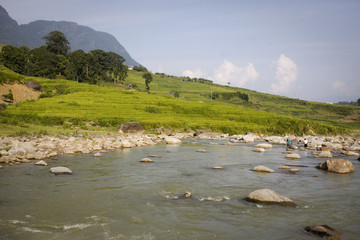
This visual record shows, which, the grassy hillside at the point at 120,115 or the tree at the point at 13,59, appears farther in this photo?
the tree at the point at 13,59

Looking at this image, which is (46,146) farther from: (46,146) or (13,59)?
(13,59)

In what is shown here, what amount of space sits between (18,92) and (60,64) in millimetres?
44082

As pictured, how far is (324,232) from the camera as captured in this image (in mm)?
8297

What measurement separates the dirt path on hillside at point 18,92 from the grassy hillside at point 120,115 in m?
3.08

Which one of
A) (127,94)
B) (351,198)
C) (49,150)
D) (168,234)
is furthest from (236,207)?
(127,94)

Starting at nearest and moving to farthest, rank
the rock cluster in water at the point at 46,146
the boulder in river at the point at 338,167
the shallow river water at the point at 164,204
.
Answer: the shallow river water at the point at 164,204, the boulder in river at the point at 338,167, the rock cluster in water at the point at 46,146

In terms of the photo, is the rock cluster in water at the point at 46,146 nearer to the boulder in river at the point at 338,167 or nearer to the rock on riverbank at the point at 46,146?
the rock on riverbank at the point at 46,146

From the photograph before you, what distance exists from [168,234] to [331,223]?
19.0 feet

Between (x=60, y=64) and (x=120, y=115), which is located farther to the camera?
(x=60, y=64)

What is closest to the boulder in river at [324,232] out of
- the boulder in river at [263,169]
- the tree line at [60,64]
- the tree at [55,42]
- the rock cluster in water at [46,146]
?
the boulder in river at [263,169]

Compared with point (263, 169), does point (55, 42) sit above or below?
above

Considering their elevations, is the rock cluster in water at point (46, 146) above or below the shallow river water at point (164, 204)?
below

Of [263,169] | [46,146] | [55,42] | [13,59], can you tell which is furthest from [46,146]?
[55,42]

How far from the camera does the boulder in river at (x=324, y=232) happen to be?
8.09 m
